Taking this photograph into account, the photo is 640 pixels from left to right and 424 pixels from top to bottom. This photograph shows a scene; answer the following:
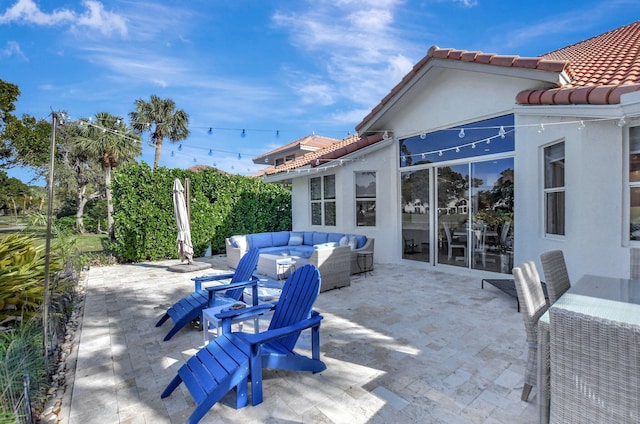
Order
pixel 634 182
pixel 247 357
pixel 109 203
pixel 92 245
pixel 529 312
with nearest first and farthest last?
pixel 529 312, pixel 247 357, pixel 634 182, pixel 109 203, pixel 92 245

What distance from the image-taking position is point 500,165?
6918mm

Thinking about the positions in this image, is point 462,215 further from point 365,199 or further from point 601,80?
point 601,80

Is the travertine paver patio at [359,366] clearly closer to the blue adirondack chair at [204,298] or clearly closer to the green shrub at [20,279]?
the blue adirondack chair at [204,298]

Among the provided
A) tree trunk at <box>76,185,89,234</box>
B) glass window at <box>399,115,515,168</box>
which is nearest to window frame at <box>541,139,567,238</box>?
glass window at <box>399,115,515,168</box>

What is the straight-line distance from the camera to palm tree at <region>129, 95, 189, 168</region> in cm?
2114

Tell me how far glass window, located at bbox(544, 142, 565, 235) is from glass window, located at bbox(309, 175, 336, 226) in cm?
610

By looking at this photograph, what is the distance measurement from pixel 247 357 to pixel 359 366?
51.9 inches

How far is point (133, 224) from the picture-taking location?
32.6ft

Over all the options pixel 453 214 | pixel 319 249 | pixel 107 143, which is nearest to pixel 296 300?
pixel 319 249

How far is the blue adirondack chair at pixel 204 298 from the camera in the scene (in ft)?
13.7

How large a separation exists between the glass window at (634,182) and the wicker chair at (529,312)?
11.2ft

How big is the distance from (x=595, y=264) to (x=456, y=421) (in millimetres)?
4209

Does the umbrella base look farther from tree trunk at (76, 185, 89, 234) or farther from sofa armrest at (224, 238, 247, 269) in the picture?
tree trunk at (76, 185, 89, 234)

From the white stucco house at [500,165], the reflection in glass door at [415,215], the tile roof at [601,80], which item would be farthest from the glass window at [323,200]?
the tile roof at [601,80]
